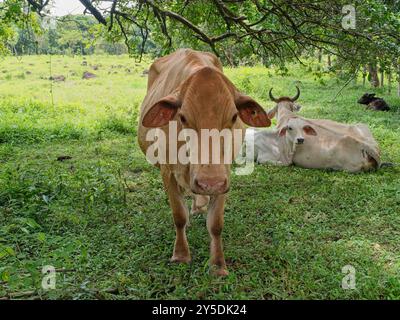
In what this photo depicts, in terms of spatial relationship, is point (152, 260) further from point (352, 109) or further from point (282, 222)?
point (352, 109)

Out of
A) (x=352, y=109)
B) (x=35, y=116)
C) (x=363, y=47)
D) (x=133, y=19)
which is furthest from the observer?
(x=352, y=109)

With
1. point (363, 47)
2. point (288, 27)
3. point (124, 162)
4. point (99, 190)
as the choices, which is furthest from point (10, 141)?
point (363, 47)

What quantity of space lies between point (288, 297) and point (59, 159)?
474 cm

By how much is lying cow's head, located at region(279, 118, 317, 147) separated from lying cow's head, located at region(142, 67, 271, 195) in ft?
11.3

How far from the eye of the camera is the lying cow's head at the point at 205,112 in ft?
9.30

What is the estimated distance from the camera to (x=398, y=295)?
318 cm

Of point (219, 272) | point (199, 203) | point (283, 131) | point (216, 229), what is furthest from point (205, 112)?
point (283, 131)

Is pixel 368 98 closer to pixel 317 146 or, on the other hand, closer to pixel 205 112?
pixel 317 146

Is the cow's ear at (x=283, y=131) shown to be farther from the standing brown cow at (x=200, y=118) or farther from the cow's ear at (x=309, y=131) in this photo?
the standing brown cow at (x=200, y=118)

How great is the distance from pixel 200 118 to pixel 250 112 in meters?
0.57

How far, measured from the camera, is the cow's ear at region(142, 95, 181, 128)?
3.15 m

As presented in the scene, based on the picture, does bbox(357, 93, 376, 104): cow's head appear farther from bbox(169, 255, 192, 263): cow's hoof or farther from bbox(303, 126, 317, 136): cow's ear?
bbox(169, 255, 192, 263): cow's hoof

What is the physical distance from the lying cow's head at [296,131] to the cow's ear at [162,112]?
3566 mm

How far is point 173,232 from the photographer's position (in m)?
4.30
